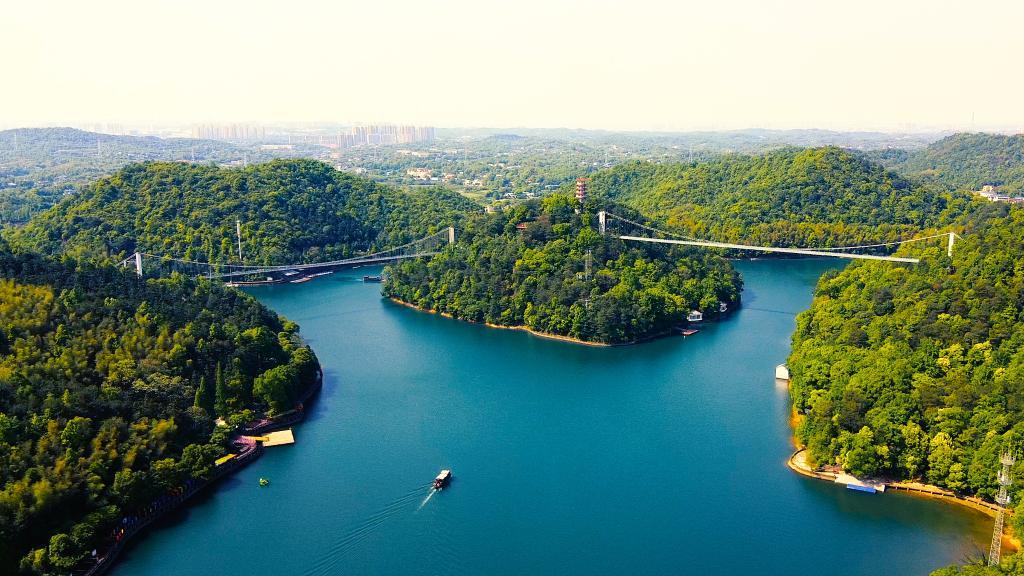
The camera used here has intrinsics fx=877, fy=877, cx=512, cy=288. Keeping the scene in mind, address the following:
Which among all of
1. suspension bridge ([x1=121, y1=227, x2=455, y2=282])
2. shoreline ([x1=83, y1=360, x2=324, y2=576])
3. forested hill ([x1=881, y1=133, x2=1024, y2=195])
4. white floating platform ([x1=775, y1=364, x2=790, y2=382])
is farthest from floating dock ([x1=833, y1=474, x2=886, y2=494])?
forested hill ([x1=881, y1=133, x2=1024, y2=195])

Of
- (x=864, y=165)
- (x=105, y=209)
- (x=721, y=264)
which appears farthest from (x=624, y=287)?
(x=864, y=165)

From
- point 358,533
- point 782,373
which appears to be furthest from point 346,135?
point 358,533

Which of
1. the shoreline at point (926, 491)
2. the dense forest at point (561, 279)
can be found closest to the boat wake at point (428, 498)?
the shoreline at point (926, 491)

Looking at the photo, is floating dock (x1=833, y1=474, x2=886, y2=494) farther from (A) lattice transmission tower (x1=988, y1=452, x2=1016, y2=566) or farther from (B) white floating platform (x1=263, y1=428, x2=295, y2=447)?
(B) white floating platform (x1=263, y1=428, x2=295, y2=447)

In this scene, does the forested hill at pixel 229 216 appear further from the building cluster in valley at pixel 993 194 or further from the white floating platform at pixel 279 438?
the building cluster in valley at pixel 993 194

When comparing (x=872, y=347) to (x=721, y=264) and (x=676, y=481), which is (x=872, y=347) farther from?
(x=721, y=264)
